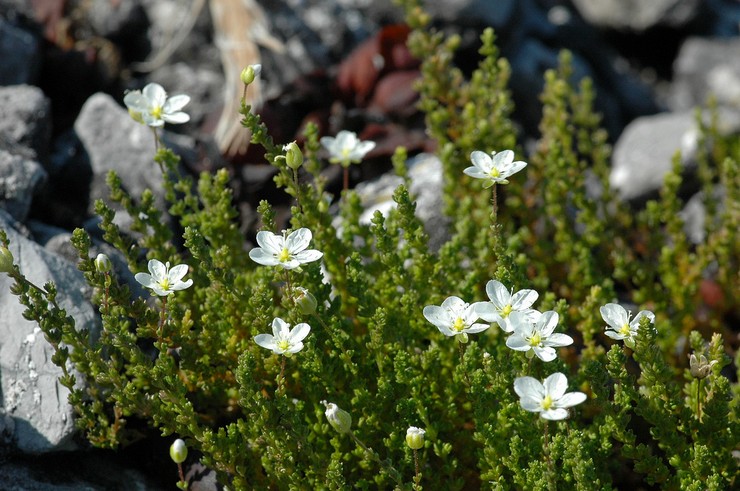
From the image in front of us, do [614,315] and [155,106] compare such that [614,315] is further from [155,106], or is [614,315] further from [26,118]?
[26,118]

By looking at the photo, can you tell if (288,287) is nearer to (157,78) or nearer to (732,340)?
(732,340)

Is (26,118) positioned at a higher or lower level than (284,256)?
lower

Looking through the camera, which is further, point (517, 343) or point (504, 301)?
point (504, 301)

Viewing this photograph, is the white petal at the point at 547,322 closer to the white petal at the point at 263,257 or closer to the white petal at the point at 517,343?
the white petal at the point at 517,343

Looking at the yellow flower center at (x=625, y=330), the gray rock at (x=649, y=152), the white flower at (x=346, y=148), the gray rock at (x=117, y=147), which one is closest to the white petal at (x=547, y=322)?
the yellow flower center at (x=625, y=330)

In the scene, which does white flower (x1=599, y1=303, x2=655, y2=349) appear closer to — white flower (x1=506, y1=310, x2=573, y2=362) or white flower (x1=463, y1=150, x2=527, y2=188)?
white flower (x1=506, y1=310, x2=573, y2=362)

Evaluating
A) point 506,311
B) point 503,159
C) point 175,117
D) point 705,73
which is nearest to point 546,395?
point 506,311
